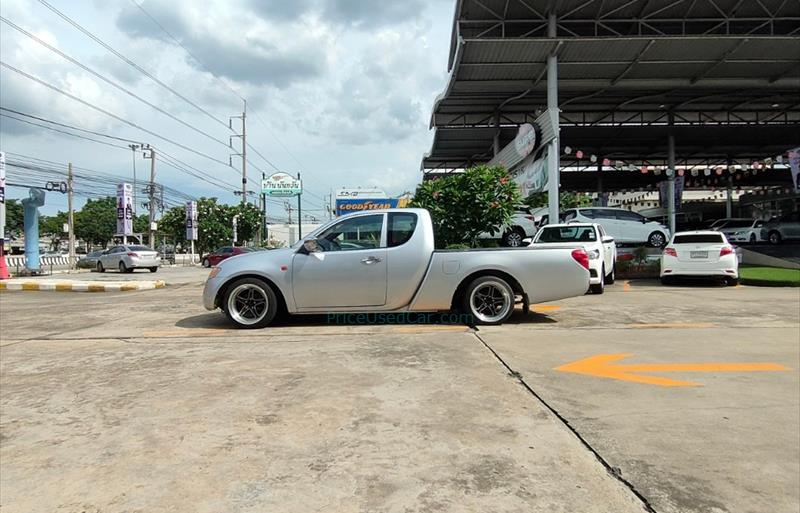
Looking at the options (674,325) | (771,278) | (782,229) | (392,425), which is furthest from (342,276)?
(782,229)

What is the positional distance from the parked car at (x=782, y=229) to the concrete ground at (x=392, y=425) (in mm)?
27640

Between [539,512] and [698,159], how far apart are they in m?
50.2

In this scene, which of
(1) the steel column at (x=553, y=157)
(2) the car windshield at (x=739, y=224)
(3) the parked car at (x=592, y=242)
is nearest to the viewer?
(3) the parked car at (x=592, y=242)

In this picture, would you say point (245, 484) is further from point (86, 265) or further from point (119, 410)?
point (86, 265)

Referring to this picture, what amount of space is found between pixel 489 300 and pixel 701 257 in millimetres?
8772

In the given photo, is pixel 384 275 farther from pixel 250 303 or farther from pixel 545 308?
pixel 545 308

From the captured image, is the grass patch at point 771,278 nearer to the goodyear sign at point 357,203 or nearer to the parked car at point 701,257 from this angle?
the parked car at point 701,257

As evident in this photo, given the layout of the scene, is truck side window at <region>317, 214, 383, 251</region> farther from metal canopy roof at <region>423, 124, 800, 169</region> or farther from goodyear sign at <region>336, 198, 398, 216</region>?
metal canopy roof at <region>423, 124, 800, 169</region>

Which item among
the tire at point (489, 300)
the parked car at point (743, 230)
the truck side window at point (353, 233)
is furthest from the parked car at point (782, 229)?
the truck side window at point (353, 233)

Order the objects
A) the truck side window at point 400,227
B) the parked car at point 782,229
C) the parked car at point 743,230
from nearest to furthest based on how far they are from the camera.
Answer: the truck side window at point 400,227 → the parked car at point 782,229 → the parked car at point 743,230

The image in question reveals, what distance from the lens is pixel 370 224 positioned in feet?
24.1

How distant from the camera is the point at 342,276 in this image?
7.17 meters

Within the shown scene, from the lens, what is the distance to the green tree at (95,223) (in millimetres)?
88000

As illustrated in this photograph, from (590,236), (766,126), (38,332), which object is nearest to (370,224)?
(38,332)
